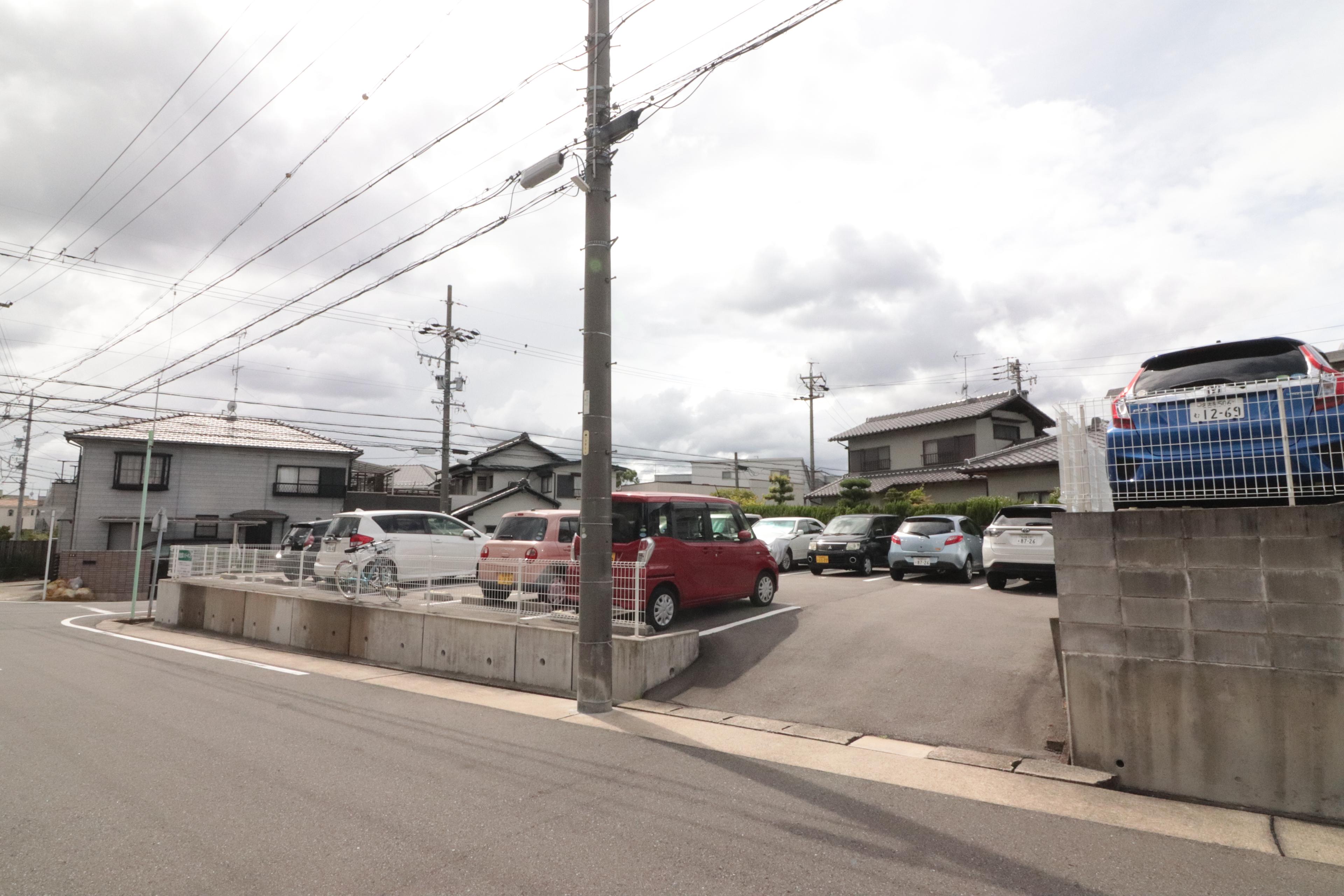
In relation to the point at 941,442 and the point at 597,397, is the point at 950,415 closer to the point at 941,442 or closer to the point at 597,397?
the point at 941,442

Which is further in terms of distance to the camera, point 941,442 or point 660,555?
point 941,442

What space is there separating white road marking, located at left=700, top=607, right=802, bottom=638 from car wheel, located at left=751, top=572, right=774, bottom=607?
28cm

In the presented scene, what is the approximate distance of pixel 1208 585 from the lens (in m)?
4.88

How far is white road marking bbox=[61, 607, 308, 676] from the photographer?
10.0 m

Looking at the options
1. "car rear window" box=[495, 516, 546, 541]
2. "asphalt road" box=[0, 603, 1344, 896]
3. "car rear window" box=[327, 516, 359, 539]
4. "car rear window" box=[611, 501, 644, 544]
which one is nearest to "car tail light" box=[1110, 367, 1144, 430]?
"asphalt road" box=[0, 603, 1344, 896]

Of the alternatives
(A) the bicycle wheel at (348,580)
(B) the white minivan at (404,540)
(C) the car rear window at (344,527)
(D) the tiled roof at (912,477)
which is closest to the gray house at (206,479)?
(C) the car rear window at (344,527)

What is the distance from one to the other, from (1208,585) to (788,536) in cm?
1364

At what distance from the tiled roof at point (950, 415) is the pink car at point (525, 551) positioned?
2478 cm

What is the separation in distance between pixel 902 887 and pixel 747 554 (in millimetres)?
7339

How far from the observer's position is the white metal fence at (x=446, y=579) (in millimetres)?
8578

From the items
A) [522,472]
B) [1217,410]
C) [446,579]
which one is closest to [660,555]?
[446,579]

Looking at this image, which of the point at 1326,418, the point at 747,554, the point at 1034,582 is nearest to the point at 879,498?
the point at 1034,582

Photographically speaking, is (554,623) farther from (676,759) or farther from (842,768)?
(842,768)

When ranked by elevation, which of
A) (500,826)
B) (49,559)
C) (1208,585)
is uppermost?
(1208,585)
